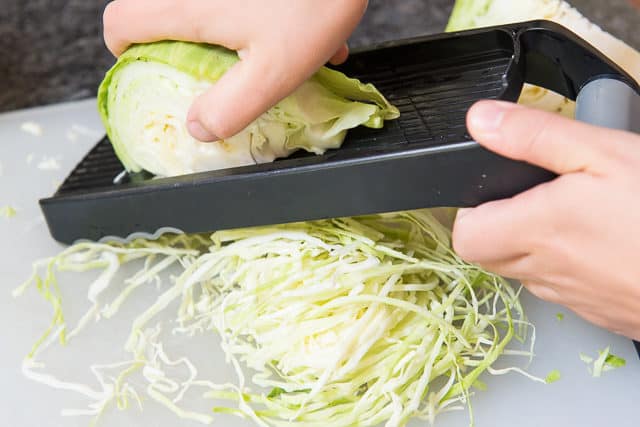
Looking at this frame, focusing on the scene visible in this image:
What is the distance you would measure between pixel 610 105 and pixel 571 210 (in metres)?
0.19

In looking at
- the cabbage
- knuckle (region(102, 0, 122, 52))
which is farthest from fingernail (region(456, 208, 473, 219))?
knuckle (region(102, 0, 122, 52))

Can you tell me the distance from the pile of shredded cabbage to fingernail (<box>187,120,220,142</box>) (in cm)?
15

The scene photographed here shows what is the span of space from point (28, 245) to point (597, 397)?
31.4 inches

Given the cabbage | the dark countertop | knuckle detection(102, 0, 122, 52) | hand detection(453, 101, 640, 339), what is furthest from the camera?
the dark countertop

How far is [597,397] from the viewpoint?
882 mm

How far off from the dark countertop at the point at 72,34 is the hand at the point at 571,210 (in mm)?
1025

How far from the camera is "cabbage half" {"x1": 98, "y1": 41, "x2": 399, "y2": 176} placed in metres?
0.94

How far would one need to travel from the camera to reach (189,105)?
3.19 ft

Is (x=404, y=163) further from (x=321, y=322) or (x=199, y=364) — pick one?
(x=199, y=364)

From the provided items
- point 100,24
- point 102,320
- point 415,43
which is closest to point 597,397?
point 415,43

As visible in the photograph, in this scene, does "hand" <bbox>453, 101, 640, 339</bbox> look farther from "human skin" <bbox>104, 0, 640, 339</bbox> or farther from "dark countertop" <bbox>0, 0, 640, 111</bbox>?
"dark countertop" <bbox>0, 0, 640, 111</bbox>

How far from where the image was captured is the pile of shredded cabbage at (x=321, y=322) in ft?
2.87

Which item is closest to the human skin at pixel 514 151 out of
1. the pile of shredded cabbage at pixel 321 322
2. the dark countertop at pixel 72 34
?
the pile of shredded cabbage at pixel 321 322

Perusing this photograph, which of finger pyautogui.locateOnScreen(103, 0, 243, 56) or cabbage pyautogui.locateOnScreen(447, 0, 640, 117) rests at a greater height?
finger pyautogui.locateOnScreen(103, 0, 243, 56)
